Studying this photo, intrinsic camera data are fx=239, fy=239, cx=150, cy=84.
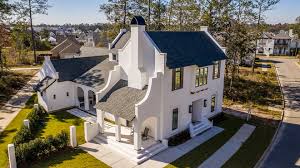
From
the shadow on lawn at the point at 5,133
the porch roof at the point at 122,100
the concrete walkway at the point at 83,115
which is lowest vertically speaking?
the shadow on lawn at the point at 5,133

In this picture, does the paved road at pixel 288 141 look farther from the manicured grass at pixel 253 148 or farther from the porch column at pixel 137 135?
the porch column at pixel 137 135

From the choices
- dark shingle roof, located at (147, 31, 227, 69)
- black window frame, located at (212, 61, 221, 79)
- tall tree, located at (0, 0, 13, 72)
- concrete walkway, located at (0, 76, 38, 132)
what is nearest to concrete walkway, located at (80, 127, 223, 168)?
dark shingle roof, located at (147, 31, 227, 69)

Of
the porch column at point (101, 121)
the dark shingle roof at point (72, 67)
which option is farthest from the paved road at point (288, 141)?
the dark shingle roof at point (72, 67)

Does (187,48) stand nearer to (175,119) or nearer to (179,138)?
(175,119)

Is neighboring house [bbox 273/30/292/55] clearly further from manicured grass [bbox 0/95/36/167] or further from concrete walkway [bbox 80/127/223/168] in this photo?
manicured grass [bbox 0/95/36/167]

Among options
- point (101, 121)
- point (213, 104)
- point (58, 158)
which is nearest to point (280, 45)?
point (213, 104)

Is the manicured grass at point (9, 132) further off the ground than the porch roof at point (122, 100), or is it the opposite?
the porch roof at point (122, 100)
